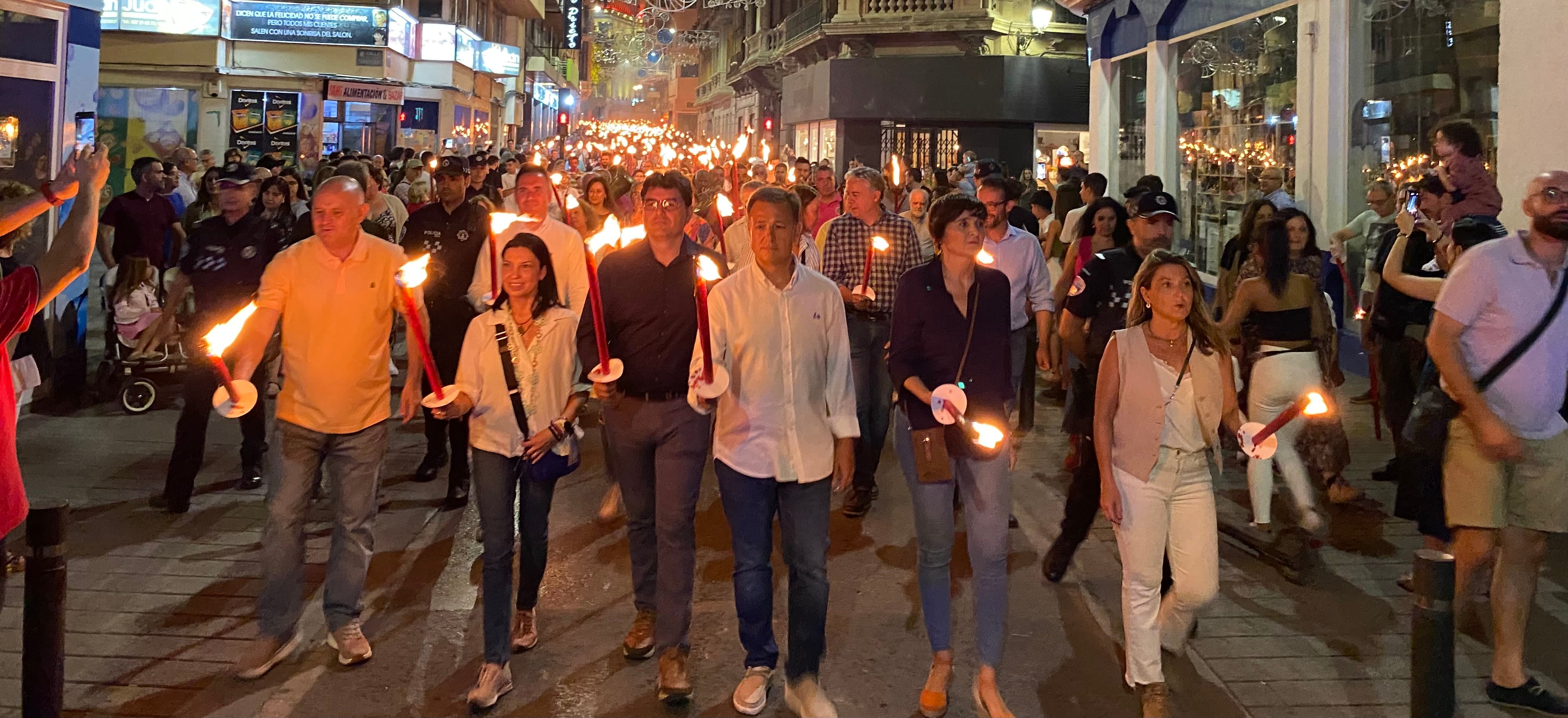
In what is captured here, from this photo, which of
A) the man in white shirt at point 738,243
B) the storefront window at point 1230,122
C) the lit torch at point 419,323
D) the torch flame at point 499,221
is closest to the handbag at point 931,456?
the lit torch at point 419,323

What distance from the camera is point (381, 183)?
1338 centimetres

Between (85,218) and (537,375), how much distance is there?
1600mm

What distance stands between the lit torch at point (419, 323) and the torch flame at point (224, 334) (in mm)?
523

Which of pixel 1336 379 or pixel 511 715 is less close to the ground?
pixel 1336 379

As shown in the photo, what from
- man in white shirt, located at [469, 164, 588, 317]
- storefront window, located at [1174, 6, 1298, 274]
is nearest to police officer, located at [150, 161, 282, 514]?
man in white shirt, located at [469, 164, 588, 317]

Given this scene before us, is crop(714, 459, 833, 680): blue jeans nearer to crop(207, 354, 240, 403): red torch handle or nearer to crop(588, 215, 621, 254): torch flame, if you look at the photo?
crop(588, 215, 621, 254): torch flame

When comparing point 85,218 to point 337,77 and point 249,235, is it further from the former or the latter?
point 337,77

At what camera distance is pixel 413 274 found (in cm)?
439

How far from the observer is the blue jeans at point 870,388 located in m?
7.52

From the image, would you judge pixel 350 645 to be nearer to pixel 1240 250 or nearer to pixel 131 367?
pixel 1240 250

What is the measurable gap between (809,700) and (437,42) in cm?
2816

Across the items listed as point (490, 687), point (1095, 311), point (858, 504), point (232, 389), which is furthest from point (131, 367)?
point (1095, 311)

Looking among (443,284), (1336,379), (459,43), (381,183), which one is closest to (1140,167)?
(381,183)

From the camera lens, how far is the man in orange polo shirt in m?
4.90
